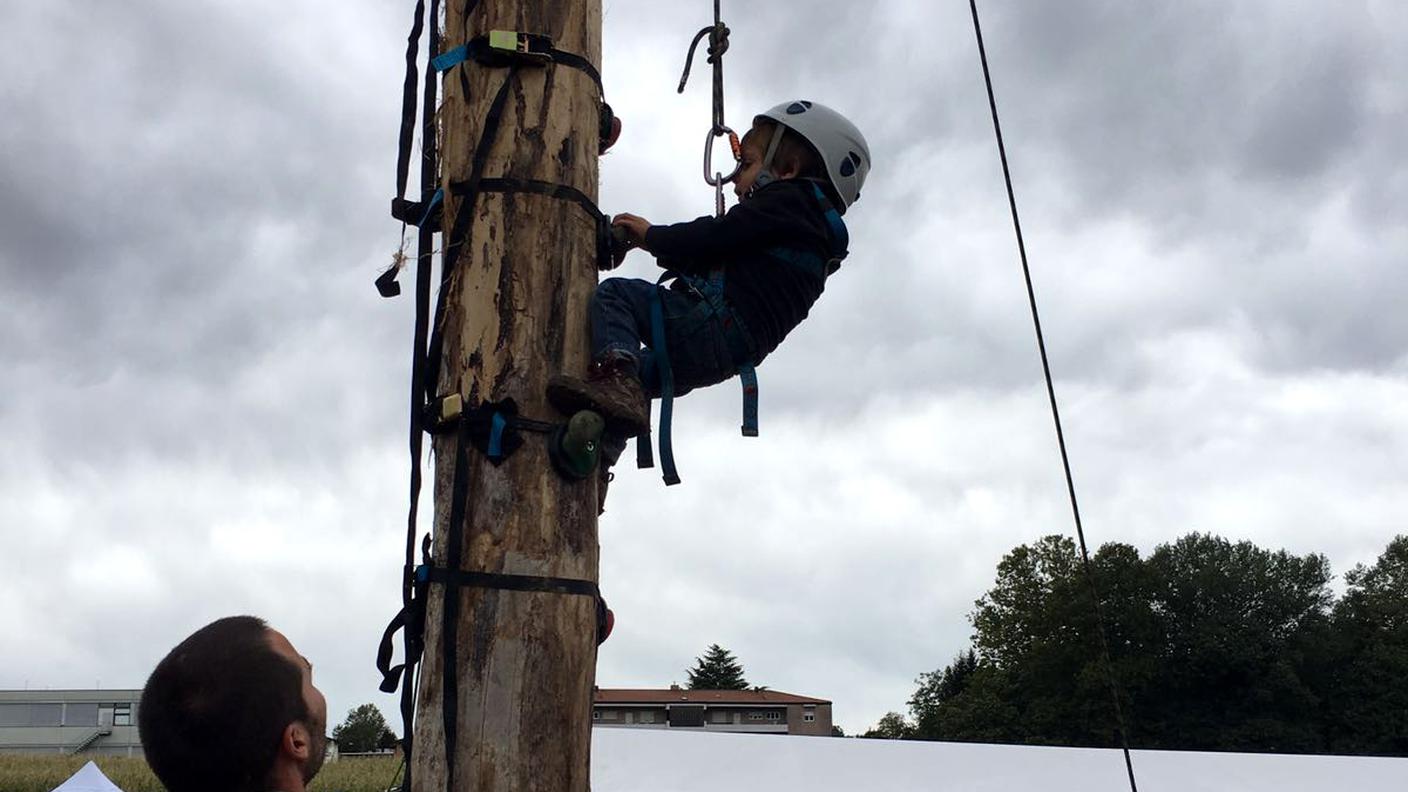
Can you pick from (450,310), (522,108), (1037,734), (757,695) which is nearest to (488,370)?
(450,310)

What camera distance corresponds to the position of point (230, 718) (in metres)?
1.91

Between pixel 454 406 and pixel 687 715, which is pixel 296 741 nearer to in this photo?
pixel 454 406

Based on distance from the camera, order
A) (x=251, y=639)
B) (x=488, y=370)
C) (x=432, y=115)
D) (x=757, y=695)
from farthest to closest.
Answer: (x=757, y=695)
(x=432, y=115)
(x=488, y=370)
(x=251, y=639)

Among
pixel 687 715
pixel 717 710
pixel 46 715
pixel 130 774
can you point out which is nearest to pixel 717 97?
pixel 130 774

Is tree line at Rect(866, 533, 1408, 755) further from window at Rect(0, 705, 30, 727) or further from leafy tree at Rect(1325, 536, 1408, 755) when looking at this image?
window at Rect(0, 705, 30, 727)

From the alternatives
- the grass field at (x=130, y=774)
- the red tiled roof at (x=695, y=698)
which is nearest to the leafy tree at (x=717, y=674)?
the red tiled roof at (x=695, y=698)

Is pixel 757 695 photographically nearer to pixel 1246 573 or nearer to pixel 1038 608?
pixel 1038 608

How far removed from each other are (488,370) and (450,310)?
8.1 inches

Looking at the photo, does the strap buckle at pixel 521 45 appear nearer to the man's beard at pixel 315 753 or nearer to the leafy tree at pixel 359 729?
the man's beard at pixel 315 753

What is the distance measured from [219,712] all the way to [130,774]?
20.8m

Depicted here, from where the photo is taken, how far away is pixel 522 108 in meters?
3.09

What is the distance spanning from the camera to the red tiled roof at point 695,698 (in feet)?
238

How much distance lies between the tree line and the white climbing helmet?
51840 mm

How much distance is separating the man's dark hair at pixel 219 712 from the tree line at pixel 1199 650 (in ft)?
176
